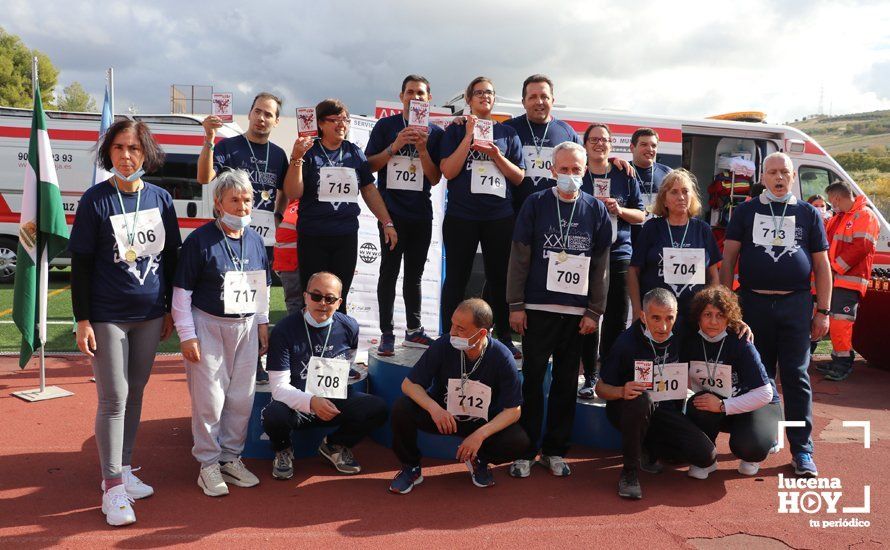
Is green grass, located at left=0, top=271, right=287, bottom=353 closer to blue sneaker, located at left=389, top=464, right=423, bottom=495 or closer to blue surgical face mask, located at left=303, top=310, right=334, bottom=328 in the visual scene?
blue surgical face mask, located at left=303, top=310, right=334, bottom=328

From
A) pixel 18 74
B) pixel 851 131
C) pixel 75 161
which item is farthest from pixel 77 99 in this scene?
pixel 851 131

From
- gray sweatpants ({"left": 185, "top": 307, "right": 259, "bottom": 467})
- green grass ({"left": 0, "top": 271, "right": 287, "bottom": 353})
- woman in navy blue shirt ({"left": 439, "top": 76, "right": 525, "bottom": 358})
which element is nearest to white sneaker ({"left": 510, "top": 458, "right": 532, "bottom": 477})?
woman in navy blue shirt ({"left": 439, "top": 76, "right": 525, "bottom": 358})

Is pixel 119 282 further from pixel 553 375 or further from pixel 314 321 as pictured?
pixel 553 375

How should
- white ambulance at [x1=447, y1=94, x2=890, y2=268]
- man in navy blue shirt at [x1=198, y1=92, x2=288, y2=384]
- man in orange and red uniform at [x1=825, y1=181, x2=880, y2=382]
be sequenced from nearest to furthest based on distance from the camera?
man in navy blue shirt at [x1=198, y1=92, x2=288, y2=384] < man in orange and red uniform at [x1=825, y1=181, x2=880, y2=382] < white ambulance at [x1=447, y1=94, x2=890, y2=268]

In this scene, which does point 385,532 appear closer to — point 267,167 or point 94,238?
point 94,238

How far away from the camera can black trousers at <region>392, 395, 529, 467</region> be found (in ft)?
12.5

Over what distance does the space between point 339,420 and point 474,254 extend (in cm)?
143

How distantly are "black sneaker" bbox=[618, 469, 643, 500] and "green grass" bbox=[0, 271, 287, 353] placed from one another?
216 inches

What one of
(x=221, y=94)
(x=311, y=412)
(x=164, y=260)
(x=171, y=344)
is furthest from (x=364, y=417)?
(x=171, y=344)

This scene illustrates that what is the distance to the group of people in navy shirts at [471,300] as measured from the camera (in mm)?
3348

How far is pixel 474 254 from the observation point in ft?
14.9

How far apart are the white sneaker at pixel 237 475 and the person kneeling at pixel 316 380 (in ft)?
0.53

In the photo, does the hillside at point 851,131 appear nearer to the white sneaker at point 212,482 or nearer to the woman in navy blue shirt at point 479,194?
the woman in navy blue shirt at point 479,194

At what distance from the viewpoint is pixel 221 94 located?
4.24 m
